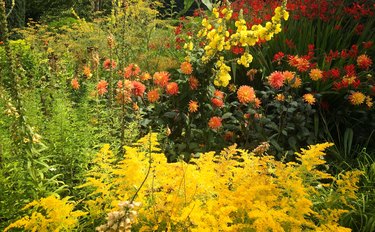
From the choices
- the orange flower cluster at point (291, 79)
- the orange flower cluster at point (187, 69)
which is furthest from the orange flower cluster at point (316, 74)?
the orange flower cluster at point (187, 69)

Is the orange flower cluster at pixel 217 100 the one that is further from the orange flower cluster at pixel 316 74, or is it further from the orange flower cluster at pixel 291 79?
the orange flower cluster at pixel 316 74

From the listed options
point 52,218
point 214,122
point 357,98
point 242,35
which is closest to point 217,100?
point 214,122

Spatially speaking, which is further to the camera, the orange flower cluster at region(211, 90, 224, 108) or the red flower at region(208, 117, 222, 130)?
the orange flower cluster at region(211, 90, 224, 108)

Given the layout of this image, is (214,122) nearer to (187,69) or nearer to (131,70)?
(187,69)

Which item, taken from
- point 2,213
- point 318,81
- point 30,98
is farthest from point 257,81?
point 2,213

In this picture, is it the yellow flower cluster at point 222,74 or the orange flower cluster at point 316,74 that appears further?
the orange flower cluster at point 316,74

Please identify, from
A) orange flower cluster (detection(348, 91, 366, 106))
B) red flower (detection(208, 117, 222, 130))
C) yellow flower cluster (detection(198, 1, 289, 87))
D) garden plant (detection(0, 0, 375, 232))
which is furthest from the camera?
orange flower cluster (detection(348, 91, 366, 106))

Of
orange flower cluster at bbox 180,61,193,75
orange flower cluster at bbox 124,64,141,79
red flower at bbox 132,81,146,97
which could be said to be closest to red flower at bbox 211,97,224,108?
orange flower cluster at bbox 180,61,193,75

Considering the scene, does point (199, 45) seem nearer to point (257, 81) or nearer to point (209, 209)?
point (257, 81)

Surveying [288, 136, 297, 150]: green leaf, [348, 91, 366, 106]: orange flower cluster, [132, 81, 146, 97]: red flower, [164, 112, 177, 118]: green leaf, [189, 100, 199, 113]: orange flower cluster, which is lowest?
[288, 136, 297, 150]: green leaf

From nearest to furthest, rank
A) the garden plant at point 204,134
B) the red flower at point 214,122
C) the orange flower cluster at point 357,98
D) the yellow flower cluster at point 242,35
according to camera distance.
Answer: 1. the garden plant at point 204,134
2. the yellow flower cluster at point 242,35
3. the red flower at point 214,122
4. the orange flower cluster at point 357,98

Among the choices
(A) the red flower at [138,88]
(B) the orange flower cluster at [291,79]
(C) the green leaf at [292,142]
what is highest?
(B) the orange flower cluster at [291,79]

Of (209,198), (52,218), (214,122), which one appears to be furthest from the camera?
(214,122)

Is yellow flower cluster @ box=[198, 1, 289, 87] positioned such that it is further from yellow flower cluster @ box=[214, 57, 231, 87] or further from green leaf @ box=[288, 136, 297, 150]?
green leaf @ box=[288, 136, 297, 150]
